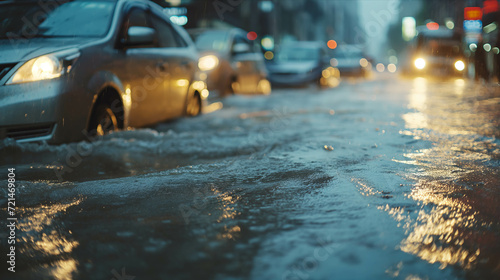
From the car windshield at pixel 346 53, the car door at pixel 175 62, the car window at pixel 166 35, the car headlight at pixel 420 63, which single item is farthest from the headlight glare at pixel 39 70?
the car windshield at pixel 346 53

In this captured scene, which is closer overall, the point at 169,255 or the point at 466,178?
the point at 169,255

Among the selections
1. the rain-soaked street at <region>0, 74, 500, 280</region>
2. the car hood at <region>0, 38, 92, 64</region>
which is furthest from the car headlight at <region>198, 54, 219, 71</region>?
the car hood at <region>0, 38, 92, 64</region>

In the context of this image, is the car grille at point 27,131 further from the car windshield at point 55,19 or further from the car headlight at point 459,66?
the car headlight at point 459,66

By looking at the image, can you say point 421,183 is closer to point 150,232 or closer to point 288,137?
point 150,232

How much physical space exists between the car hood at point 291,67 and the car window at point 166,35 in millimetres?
11079

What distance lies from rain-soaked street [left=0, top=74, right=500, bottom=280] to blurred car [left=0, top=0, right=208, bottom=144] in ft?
0.70

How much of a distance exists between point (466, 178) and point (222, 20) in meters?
30.3

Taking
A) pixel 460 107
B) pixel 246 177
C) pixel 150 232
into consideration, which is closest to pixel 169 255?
pixel 150 232

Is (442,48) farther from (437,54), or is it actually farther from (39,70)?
(39,70)

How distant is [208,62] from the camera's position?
35.2ft

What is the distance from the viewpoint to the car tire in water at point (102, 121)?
16.5 ft

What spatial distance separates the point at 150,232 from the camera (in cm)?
273

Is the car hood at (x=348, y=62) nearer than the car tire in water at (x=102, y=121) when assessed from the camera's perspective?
No

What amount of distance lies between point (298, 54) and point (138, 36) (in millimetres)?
14820
